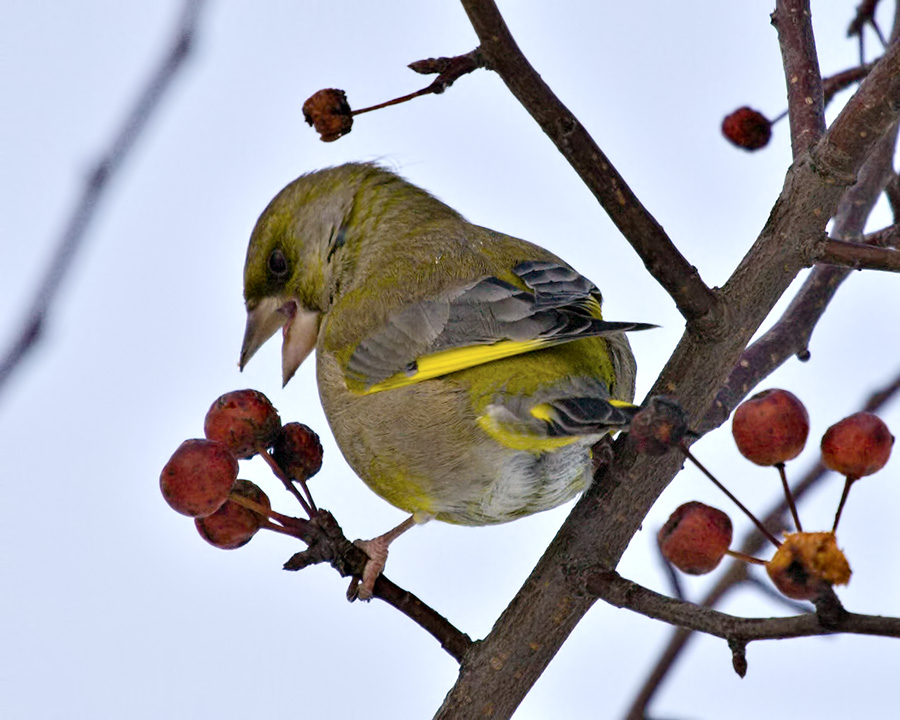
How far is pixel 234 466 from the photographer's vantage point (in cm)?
193

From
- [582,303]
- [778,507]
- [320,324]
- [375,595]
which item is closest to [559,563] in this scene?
[375,595]

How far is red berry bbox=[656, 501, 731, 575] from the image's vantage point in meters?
1.74

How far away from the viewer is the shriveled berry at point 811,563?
1.29 meters

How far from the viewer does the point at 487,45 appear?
1665mm

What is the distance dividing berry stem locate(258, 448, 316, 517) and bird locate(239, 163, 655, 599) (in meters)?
0.19

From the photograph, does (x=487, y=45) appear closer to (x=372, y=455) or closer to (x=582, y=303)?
(x=582, y=303)

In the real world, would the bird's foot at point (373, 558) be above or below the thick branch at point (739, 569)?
above

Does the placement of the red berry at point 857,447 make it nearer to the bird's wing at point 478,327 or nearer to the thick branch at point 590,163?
the thick branch at point 590,163

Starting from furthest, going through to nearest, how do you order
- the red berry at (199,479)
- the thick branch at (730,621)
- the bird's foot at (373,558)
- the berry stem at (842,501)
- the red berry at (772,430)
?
the bird's foot at (373,558) < the red berry at (199,479) < the red berry at (772,430) < the berry stem at (842,501) < the thick branch at (730,621)

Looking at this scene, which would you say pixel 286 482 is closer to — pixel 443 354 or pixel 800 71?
pixel 443 354

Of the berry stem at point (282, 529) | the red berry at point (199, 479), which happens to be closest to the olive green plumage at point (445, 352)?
the berry stem at point (282, 529)

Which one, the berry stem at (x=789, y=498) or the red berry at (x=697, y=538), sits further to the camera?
the red berry at (x=697, y=538)

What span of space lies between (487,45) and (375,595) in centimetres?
103

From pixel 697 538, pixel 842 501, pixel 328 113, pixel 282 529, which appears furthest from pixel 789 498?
pixel 328 113
